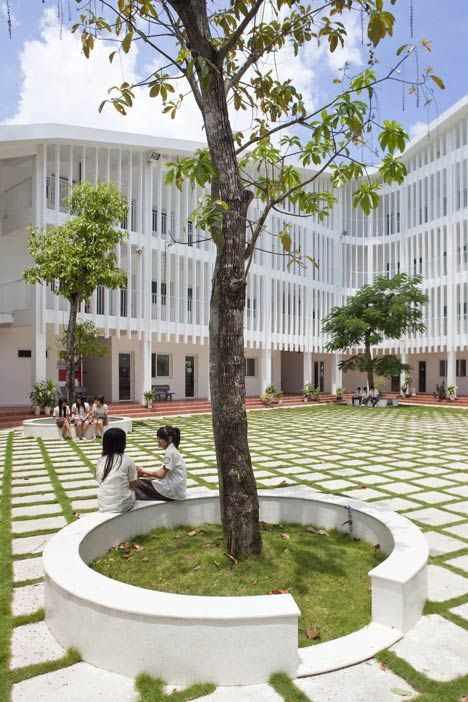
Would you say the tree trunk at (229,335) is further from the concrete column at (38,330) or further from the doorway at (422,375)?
the doorway at (422,375)

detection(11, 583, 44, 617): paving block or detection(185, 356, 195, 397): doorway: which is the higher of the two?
detection(185, 356, 195, 397): doorway

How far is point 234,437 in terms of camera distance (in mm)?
3727

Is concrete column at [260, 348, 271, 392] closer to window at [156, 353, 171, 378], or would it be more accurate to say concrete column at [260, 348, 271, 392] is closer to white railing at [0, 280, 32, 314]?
window at [156, 353, 171, 378]

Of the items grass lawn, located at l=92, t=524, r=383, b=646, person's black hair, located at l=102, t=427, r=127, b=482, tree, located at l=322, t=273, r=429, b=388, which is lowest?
grass lawn, located at l=92, t=524, r=383, b=646

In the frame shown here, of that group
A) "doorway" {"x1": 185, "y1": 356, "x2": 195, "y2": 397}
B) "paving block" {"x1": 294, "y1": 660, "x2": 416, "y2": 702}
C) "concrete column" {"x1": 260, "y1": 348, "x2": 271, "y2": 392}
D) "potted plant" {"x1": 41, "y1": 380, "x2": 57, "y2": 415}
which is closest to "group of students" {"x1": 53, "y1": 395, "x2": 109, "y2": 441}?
"potted plant" {"x1": 41, "y1": 380, "x2": 57, "y2": 415}

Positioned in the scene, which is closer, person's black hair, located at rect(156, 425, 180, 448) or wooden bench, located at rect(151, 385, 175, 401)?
person's black hair, located at rect(156, 425, 180, 448)

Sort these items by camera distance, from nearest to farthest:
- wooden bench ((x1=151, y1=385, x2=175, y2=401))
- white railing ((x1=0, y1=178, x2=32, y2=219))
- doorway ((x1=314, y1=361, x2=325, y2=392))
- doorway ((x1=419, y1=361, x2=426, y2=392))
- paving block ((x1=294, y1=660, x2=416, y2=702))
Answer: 1. paving block ((x1=294, y1=660, x2=416, y2=702))
2. white railing ((x1=0, y1=178, x2=32, y2=219))
3. wooden bench ((x1=151, y1=385, x2=175, y2=401))
4. doorway ((x1=419, y1=361, x2=426, y2=392))
5. doorway ((x1=314, y1=361, x2=325, y2=392))

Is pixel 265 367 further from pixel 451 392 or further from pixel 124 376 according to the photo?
pixel 451 392

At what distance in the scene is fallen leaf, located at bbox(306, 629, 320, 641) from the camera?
Answer: 284cm

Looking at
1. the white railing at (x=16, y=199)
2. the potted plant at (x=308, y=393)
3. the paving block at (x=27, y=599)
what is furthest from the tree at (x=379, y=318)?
the paving block at (x=27, y=599)

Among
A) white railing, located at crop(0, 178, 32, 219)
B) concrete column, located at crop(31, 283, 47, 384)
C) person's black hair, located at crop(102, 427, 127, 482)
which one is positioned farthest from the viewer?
white railing, located at crop(0, 178, 32, 219)

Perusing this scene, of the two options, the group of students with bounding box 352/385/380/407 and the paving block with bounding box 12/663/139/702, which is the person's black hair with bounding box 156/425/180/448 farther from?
the group of students with bounding box 352/385/380/407

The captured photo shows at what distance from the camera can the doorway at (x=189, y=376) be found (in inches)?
901

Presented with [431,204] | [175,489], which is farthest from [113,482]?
[431,204]
